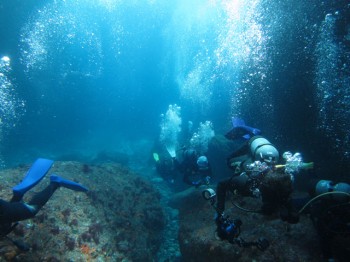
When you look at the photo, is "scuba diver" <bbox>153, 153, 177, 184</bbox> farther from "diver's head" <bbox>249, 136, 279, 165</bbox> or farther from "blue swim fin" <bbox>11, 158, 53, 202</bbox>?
"diver's head" <bbox>249, 136, 279, 165</bbox>

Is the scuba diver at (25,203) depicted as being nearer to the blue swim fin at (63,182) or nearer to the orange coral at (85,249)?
the blue swim fin at (63,182)

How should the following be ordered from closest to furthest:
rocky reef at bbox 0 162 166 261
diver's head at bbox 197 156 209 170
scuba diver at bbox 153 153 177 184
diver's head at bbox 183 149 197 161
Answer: rocky reef at bbox 0 162 166 261 → diver's head at bbox 197 156 209 170 → diver's head at bbox 183 149 197 161 → scuba diver at bbox 153 153 177 184

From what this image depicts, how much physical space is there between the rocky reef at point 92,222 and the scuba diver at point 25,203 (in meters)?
0.38

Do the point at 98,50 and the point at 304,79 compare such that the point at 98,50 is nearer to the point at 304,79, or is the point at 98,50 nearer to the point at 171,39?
the point at 171,39

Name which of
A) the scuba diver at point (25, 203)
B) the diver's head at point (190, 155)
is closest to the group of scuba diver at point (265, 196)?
the scuba diver at point (25, 203)

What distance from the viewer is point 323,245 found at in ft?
11.3

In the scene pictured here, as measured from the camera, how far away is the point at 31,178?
4.48 meters

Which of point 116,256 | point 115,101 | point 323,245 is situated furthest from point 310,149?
point 115,101

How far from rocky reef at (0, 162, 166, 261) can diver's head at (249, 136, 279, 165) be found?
344cm

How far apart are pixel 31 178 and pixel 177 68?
5943cm

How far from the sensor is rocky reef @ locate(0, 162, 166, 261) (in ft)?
14.2

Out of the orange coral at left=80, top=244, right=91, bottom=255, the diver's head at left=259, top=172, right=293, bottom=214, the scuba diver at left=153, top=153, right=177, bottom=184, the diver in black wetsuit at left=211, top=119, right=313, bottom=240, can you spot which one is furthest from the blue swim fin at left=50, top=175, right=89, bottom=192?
the diver's head at left=259, top=172, right=293, bottom=214

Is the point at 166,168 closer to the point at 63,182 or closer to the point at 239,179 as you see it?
the point at 63,182

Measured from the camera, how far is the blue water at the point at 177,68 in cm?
907
